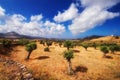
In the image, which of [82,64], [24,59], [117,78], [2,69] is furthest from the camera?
[24,59]

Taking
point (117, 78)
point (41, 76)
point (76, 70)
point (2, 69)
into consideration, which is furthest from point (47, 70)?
point (117, 78)

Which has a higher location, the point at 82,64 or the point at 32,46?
the point at 32,46

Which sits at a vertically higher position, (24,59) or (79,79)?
(24,59)

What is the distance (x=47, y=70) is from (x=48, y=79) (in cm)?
654

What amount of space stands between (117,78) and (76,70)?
1449 cm

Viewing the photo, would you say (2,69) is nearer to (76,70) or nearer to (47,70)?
(47,70)

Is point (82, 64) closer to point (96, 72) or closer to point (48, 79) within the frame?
point (96, 72)

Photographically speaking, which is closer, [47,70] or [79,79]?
[79,79]

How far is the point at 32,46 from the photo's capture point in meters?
61.9

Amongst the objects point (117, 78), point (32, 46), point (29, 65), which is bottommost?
point (117, 78)

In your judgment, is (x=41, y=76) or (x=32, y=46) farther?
(x=32, y=46)

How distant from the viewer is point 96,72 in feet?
167

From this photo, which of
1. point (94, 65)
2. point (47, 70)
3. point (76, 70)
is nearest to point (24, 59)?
point (47, 70)

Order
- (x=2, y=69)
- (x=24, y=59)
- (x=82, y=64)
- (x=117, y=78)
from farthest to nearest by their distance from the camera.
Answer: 1. (x=24, y=59)
2. (x=82, y=64)
3. (x=117, y=78)
4. (x=2, y=69)
